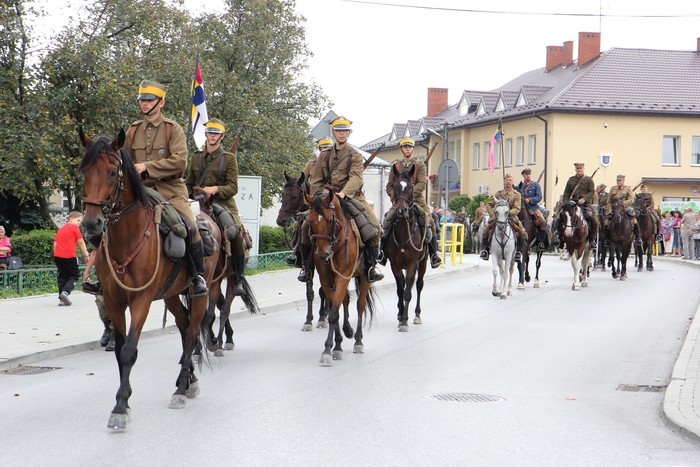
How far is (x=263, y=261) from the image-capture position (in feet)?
94.2

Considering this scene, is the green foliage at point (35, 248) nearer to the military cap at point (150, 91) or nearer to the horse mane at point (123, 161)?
the military cap at point (150, 91)

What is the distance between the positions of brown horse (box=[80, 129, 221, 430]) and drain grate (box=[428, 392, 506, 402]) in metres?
2.32

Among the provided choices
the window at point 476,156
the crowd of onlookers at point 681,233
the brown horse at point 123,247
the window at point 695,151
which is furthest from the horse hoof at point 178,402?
the window at point 476,156

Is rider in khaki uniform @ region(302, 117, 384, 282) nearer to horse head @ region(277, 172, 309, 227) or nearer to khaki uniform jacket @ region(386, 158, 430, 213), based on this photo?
horse head @ region(277, 172, 309, 227)

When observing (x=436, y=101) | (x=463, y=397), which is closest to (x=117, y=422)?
(x=463, y=397)

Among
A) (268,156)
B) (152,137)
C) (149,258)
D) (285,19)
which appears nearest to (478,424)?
(149,258)

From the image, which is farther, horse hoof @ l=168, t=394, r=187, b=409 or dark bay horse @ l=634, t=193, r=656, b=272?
dark bay horse @ l=634, t=193, r=656, b=272

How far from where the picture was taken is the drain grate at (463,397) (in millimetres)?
9372

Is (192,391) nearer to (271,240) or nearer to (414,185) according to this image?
(414,185)

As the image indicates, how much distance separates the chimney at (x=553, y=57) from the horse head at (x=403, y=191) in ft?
189

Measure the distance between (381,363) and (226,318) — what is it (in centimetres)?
227

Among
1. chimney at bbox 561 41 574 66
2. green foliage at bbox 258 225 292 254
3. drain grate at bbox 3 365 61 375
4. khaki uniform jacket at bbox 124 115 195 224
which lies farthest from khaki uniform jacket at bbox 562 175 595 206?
chimney at bbox 561 41 574 66

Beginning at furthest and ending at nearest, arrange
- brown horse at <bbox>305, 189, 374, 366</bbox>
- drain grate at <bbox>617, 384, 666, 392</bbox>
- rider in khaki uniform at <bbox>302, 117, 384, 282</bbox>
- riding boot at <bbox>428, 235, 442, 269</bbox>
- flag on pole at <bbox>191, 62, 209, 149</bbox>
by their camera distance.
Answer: flag on pole at <bbox>191, 62, 209, 149</bbox> < riding boot at <bbox>428, 235, 442, 269</bbox> < rider in khaki uniform at <bbox>302, 117, 384, 282</bbox> < brown horse at <bbox>305, 189, 374, 366</bbox> < drain grate at <bbox>617, 384, 666, 392</bbox>

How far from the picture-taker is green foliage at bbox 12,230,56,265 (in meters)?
23.5
